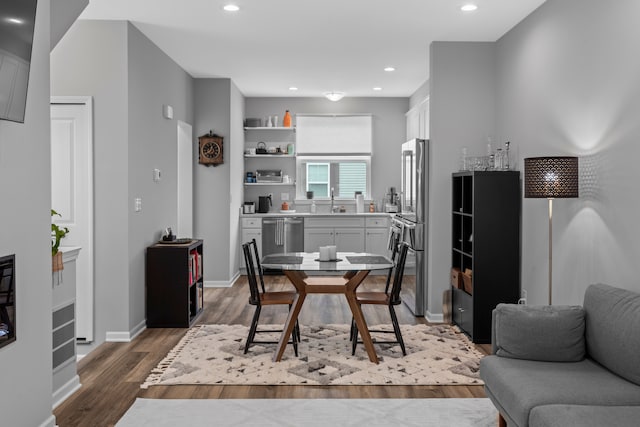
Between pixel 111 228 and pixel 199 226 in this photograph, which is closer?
pixel 111 228

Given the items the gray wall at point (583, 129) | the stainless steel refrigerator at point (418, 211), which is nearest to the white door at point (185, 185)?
the stainless steel refrigerator at point (418, 211)

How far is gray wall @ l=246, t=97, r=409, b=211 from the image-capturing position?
9.25 m

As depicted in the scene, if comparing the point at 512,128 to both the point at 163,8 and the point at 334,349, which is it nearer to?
Result: the point at 334,349

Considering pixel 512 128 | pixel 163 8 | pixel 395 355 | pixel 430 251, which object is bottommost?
pixel 395 355

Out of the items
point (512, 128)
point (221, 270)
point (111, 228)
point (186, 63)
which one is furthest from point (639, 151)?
point (221, 270)

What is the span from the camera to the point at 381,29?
17.4 feet

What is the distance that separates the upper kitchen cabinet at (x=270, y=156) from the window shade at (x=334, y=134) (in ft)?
0.66

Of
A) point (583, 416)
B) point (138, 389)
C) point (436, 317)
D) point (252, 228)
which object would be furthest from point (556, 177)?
Result: point (252, 228)

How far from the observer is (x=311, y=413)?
3424mm

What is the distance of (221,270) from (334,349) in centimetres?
340

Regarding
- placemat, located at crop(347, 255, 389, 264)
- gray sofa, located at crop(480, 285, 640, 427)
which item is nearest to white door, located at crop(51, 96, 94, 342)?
placemat, located at crop(347, 255, 389, 264)

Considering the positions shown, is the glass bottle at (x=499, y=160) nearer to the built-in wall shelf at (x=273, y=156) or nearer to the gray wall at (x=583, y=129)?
the gray wall at (x=583, y=129)

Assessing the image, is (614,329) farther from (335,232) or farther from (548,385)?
(335,232)

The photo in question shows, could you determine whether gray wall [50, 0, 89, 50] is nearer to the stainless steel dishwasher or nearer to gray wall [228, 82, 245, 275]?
gray wall [228, 82, 245, 275]
